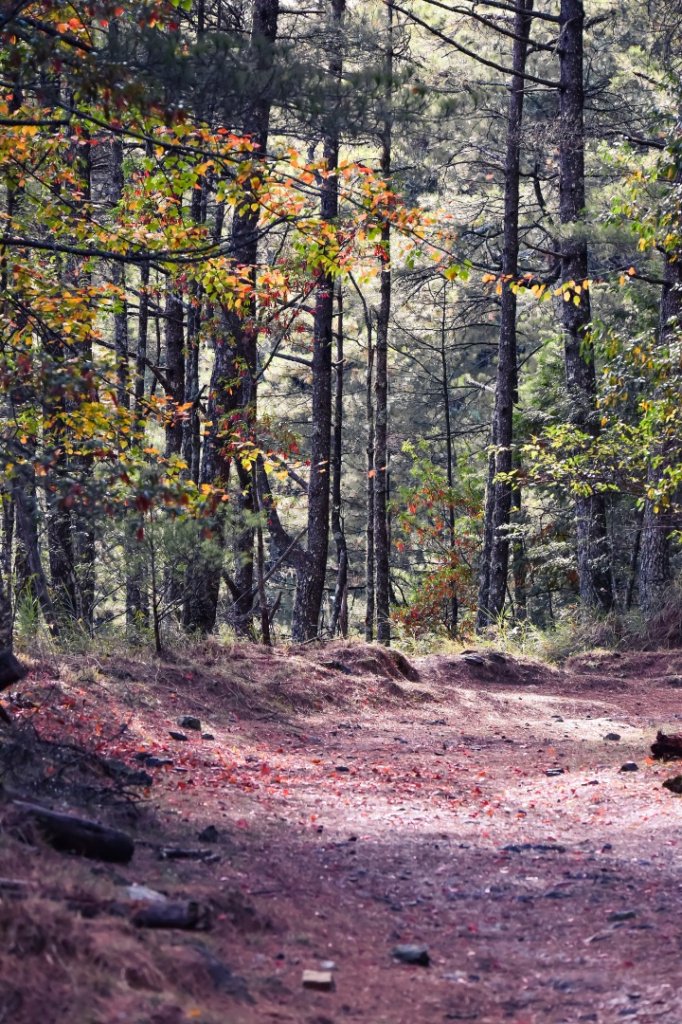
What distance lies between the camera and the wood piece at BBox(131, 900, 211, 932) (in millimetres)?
3213

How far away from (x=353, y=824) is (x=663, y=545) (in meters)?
10.7

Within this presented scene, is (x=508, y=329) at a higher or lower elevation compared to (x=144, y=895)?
higher

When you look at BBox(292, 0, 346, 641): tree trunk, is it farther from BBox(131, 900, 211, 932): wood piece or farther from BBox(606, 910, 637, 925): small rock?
BBox(131, 900, 211, 932): wood piece

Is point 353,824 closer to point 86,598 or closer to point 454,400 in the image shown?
point 86,598

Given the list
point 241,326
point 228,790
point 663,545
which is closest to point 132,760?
point 228,790

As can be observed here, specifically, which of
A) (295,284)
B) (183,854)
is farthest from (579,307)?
(183,854)

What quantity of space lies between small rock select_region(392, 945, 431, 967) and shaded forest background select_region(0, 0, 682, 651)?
2.40 metres

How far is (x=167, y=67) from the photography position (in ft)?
16.3

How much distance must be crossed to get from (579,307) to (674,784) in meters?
10.6

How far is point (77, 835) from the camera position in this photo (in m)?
3.86

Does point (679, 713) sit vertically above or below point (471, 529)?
below

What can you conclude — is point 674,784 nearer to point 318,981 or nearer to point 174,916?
→ point 318,981

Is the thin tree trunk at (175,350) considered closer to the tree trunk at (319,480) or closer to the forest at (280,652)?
the forest at (280,652)

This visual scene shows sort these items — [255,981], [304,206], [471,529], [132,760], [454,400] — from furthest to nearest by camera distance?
[454,400], [471,529], [304,206], [132,760], [255,981]
